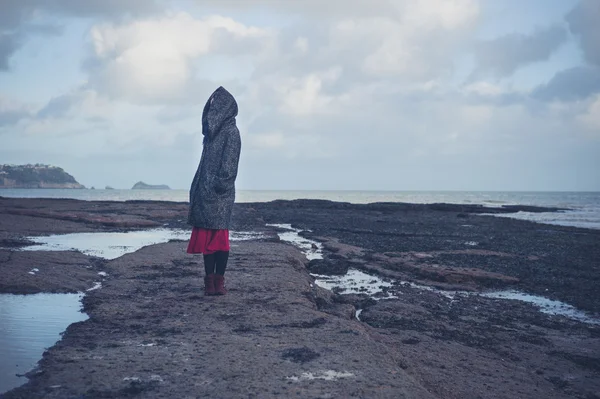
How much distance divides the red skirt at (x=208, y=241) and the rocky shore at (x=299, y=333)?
52 centimetres

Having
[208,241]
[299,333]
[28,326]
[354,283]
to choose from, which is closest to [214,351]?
[299,333]

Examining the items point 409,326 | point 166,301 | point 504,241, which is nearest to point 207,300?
point 166,301

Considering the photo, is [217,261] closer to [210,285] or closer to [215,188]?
[210,285]

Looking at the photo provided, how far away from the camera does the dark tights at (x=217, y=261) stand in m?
5.61

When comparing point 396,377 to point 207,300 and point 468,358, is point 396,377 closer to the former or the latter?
point 468,358

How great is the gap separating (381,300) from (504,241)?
11.9 meters

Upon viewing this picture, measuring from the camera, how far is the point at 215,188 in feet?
18.7

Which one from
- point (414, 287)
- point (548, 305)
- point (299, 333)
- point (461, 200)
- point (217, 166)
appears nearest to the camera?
point (299, 333)

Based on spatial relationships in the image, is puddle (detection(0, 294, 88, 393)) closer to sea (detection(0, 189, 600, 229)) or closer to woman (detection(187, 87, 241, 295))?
woman (detection(187, 87, 241, 295))

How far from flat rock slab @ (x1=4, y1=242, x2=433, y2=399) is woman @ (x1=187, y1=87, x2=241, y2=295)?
0.45 m

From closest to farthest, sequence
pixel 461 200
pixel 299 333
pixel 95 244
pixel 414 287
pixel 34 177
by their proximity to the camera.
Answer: pixel 299 333 < pixel 414 287 < pixel 95 244 < pixel 461 200 < pixel 34 177

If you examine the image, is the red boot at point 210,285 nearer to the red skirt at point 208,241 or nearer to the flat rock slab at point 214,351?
the flat rock slab at point 214,351

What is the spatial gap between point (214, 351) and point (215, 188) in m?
2.46

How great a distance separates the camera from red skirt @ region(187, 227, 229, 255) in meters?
5.64
